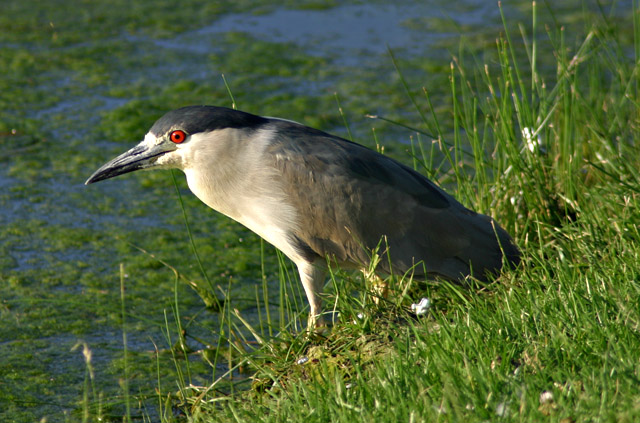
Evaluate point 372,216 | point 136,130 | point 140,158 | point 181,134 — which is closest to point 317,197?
point 372,216

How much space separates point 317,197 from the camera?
3684 mm

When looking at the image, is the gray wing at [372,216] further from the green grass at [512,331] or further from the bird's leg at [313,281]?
the green grass at [512,331]

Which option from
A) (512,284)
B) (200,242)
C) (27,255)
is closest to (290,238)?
(512,284)

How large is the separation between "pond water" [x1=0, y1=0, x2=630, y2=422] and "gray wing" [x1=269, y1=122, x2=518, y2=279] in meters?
0.54

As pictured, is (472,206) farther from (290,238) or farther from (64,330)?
(64,330)

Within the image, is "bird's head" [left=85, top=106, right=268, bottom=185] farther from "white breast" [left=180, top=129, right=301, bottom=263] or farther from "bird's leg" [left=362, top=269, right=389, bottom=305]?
"bird's leg" [left=362, top=269, right=389, bottom=305]

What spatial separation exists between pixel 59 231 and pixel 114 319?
98 cm

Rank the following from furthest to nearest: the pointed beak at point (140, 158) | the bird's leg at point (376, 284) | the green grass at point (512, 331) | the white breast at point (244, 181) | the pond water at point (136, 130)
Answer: the pond water at point (136, 130) → the pointed beak at point (140, 158) → the white breast at point (244, 181) → the bird's leg at point (376, 284) → the green grass at point (512, 331)

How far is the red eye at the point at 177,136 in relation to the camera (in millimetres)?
3783

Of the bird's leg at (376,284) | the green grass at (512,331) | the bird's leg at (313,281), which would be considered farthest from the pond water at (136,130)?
the bird's leg at (376,284)

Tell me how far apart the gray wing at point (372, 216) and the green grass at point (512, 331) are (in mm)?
155

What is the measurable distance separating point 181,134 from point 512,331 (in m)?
1.76

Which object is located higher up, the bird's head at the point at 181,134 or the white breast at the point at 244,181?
the bird's head at the point at 181,134

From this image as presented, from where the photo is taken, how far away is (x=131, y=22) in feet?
26.0
